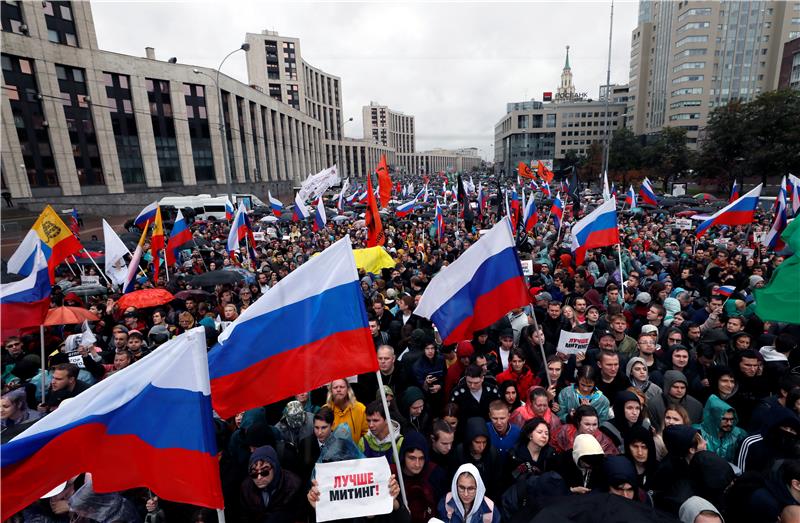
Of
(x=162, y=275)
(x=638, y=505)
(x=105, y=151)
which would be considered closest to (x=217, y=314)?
(x=162, y=275)

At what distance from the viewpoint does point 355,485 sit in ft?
9.39

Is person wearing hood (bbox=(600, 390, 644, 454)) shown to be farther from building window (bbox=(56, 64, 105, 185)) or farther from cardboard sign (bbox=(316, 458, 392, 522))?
building window (bbox=(56, 64, 105, 185))

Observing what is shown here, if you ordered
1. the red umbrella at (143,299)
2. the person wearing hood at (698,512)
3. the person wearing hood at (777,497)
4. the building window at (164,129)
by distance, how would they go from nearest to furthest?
1. the person wearing hood at (698,512)
2. the person wearing hood at (777,497)
3. the red umbrella at (143,299)
4. the building window at (164,129)

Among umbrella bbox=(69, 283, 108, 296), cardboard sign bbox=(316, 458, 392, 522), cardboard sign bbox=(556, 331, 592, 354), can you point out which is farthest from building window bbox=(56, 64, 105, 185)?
cardboard sign bbox=(316, 458, 392, 522)

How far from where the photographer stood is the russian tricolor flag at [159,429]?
2650mm

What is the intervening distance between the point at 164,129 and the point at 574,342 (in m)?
48.6

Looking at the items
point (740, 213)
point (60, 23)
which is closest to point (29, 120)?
point (60, 23)

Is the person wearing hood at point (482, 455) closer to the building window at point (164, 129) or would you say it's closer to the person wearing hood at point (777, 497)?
the person wearing hood at point (777, 497)

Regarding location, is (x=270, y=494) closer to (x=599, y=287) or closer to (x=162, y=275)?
(x=599, y=287)

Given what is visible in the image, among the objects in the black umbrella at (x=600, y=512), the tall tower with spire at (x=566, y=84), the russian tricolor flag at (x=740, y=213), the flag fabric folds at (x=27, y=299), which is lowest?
the black umbrella at (x=600, y=512)

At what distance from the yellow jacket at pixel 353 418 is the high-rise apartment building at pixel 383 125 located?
492 feet

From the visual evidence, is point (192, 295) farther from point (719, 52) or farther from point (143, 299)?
point (719, 52)

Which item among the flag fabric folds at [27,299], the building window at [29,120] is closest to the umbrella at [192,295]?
the flag fabric folds at [27,299]

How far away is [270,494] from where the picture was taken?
10.4ft
